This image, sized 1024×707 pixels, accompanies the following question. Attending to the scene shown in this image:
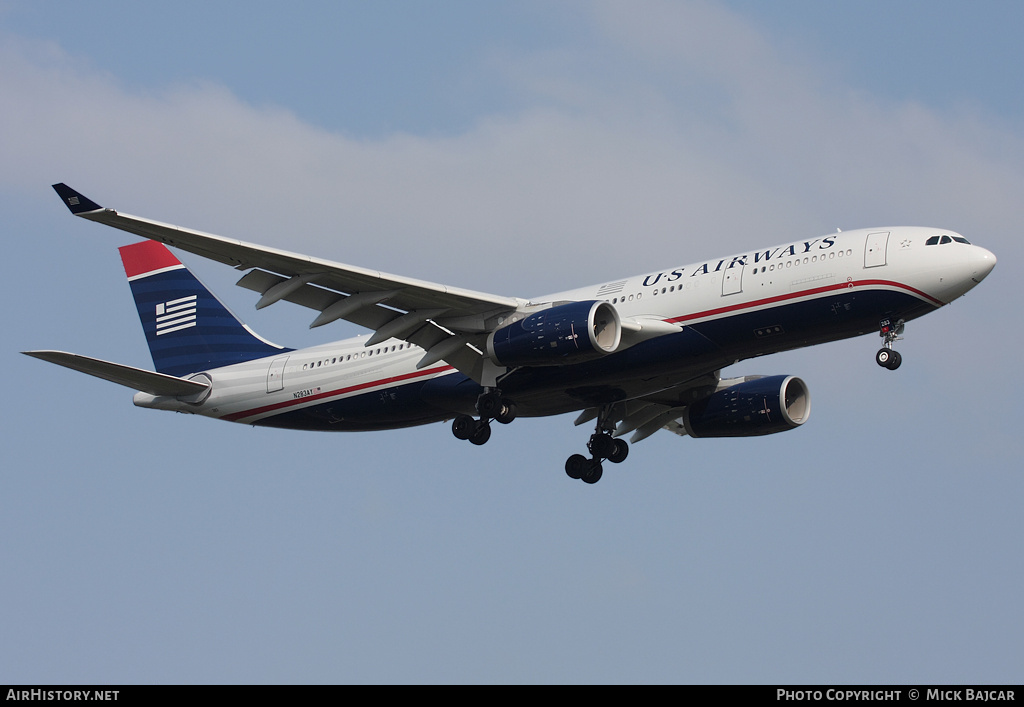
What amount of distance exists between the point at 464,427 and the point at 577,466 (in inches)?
207

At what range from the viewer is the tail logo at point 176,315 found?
43.6 meters

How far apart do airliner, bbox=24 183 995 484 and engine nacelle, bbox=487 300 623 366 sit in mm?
41

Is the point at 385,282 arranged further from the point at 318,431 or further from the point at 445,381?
the point at 318,431

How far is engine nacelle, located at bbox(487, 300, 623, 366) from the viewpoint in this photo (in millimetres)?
33062

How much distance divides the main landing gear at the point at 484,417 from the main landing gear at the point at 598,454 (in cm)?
485

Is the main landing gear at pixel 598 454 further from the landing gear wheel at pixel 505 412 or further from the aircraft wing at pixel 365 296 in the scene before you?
the aircraft wing at pixel 365 296

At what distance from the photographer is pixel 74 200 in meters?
29.3

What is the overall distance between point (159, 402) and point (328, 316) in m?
9.39

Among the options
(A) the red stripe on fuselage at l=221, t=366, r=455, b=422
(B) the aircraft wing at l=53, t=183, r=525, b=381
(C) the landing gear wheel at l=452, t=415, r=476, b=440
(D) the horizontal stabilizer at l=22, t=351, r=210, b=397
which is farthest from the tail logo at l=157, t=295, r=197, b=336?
(C) the landing gear wheel at l=452, t=415, r=476, b=440

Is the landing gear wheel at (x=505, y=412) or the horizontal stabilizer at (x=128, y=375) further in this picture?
the landing gear wheel at (x=505, y=412)

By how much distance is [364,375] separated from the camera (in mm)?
38438

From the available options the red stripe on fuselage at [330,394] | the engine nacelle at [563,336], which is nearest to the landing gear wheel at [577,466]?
the red stripe on fuselage at [330,394]

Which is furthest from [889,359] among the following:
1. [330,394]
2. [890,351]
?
[330,394]

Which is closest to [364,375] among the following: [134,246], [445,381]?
[445,381]
